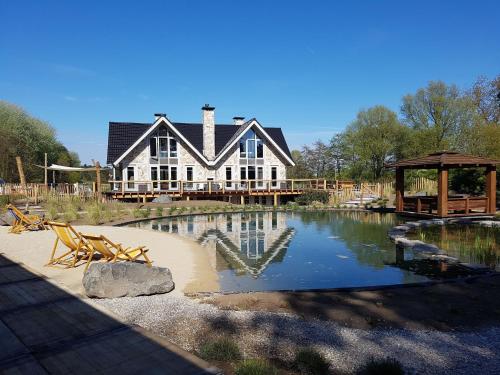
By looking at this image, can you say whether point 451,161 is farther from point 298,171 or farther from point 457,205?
point 298,171

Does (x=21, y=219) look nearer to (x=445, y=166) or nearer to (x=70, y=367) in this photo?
(x=70, y=367)

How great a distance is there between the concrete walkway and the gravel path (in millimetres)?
323

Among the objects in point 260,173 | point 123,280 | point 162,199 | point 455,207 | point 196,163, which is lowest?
point 123,280

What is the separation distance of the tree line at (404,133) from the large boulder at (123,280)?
29904 mm

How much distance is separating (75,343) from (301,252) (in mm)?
7606

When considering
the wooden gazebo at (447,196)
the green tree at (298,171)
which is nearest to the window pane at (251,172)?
the green tree at (298,171)

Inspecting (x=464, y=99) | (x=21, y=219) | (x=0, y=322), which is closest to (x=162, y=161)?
(x=21, y=219)

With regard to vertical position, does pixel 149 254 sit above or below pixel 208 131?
below

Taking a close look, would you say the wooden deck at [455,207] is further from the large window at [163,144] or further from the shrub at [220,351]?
the large window at [163,144]

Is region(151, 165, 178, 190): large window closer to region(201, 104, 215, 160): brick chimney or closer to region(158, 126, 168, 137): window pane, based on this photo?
region(158, 126, 168, 137): window pane

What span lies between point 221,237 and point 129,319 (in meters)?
8.72

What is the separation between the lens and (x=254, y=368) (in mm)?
3408

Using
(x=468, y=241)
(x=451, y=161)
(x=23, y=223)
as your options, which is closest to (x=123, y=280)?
(x=23, y=223)

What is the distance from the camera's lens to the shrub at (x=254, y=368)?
11.0 ft
